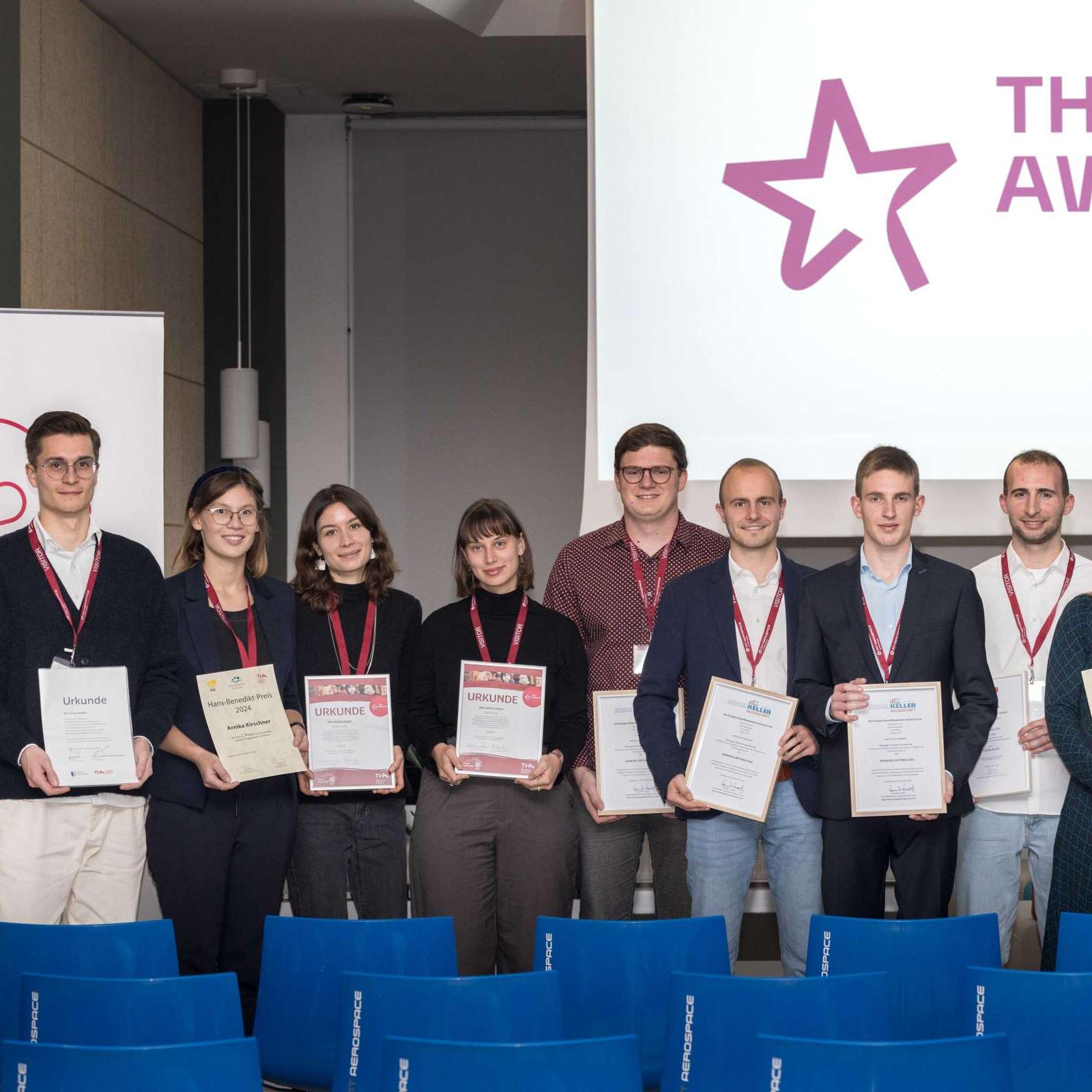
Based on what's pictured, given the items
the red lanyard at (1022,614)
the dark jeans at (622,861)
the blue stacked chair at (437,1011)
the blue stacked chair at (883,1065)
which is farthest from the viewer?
the dark jeans at (622,861)

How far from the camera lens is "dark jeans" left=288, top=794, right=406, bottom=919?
3695 millimetres

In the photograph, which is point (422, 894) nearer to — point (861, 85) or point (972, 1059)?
point (972, 1059)

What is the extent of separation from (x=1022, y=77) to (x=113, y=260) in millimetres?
4028

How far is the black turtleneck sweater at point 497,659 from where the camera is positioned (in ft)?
12.3

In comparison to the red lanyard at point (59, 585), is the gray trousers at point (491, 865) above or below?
below

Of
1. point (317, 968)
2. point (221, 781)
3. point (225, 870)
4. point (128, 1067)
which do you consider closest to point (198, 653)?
point (221, 781)

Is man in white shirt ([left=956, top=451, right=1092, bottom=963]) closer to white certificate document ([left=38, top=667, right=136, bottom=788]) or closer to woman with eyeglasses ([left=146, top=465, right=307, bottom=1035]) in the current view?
woman with eyeglasses ([left=146, top=465, right=307, bottom=1035])

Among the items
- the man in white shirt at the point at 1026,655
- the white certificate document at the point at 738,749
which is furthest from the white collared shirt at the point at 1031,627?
the white certificate document at the point at 738,749

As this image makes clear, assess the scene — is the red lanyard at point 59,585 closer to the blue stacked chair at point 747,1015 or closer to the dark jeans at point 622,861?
the dark jeans at point 622,861

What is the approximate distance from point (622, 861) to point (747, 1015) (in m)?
1.53

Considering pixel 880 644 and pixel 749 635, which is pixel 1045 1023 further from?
pixel 749 635

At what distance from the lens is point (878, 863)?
355 centimetres

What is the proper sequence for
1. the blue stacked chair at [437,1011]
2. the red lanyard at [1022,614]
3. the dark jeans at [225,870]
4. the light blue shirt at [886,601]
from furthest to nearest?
the red lanyard at [1022,614] → the light blue shirt at [886,601] → the dark jeans at [225,870] → the blue stacked chair at [437,1011]

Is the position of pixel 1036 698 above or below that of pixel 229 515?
below
